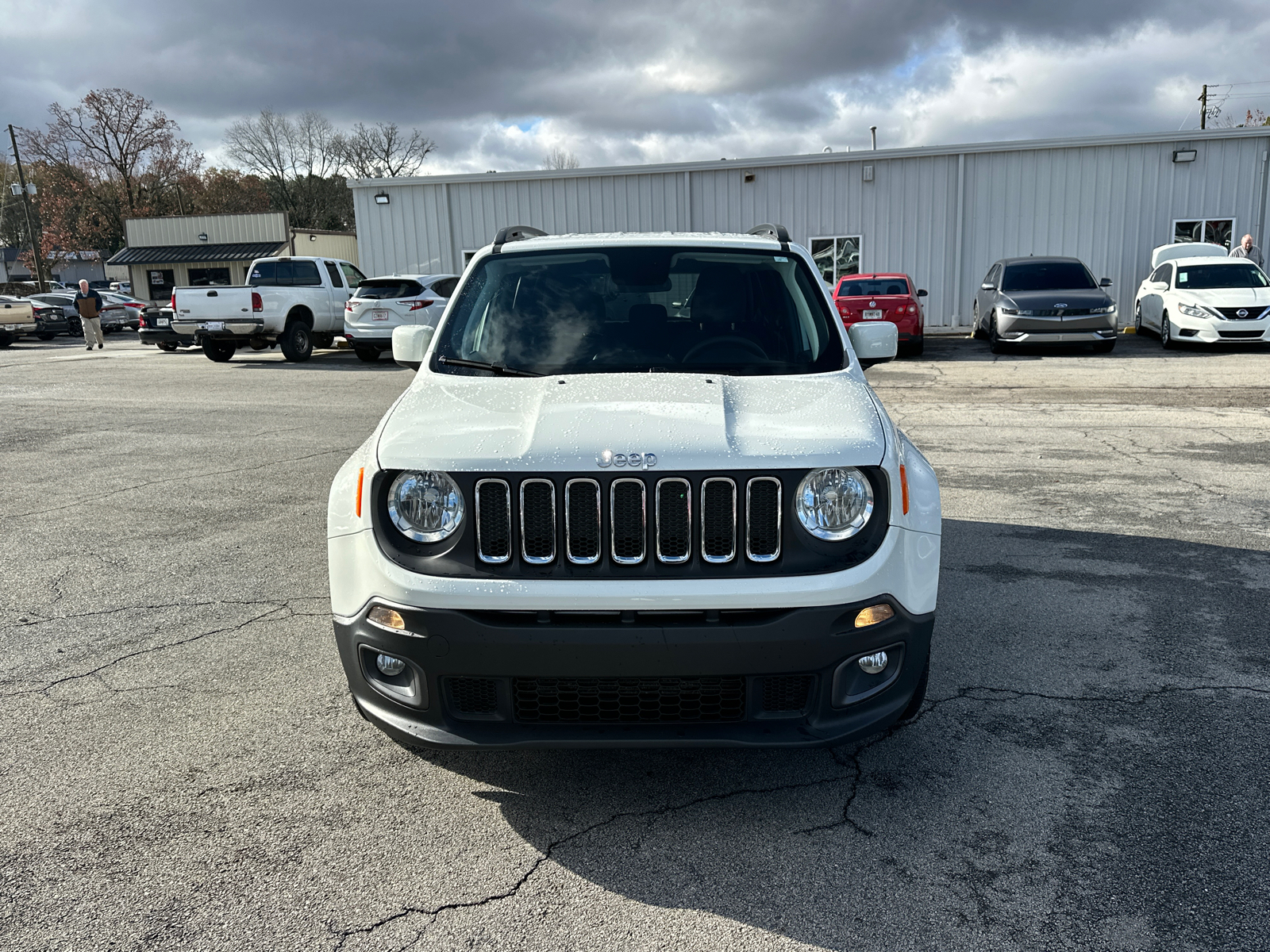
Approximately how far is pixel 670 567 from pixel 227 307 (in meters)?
18.2

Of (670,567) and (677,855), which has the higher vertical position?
(670,567)

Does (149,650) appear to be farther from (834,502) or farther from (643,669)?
(834,502)

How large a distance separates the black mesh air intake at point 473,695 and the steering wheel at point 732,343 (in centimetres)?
158

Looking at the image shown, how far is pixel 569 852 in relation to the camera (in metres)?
2.74

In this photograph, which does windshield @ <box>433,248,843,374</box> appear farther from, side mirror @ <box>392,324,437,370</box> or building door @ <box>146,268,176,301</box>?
building door @ <box>146,268,176,301</box>

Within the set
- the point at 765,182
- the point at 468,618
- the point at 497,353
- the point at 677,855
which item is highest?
the point at 765,182

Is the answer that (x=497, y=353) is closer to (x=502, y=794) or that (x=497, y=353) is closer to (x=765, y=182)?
(x=502, y=794)

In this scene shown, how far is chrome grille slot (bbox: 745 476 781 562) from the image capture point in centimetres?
271

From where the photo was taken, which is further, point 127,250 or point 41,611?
point 127,250

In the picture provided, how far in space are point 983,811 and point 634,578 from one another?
1.30 meters

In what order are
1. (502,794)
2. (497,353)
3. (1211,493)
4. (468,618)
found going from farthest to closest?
(1211,493) < (497,353) < (502,794) < (468,618)

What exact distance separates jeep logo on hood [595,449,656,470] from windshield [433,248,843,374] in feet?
3.12

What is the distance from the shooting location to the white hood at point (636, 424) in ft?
8.92

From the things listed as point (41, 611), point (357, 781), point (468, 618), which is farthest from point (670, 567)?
point (41, 611)
